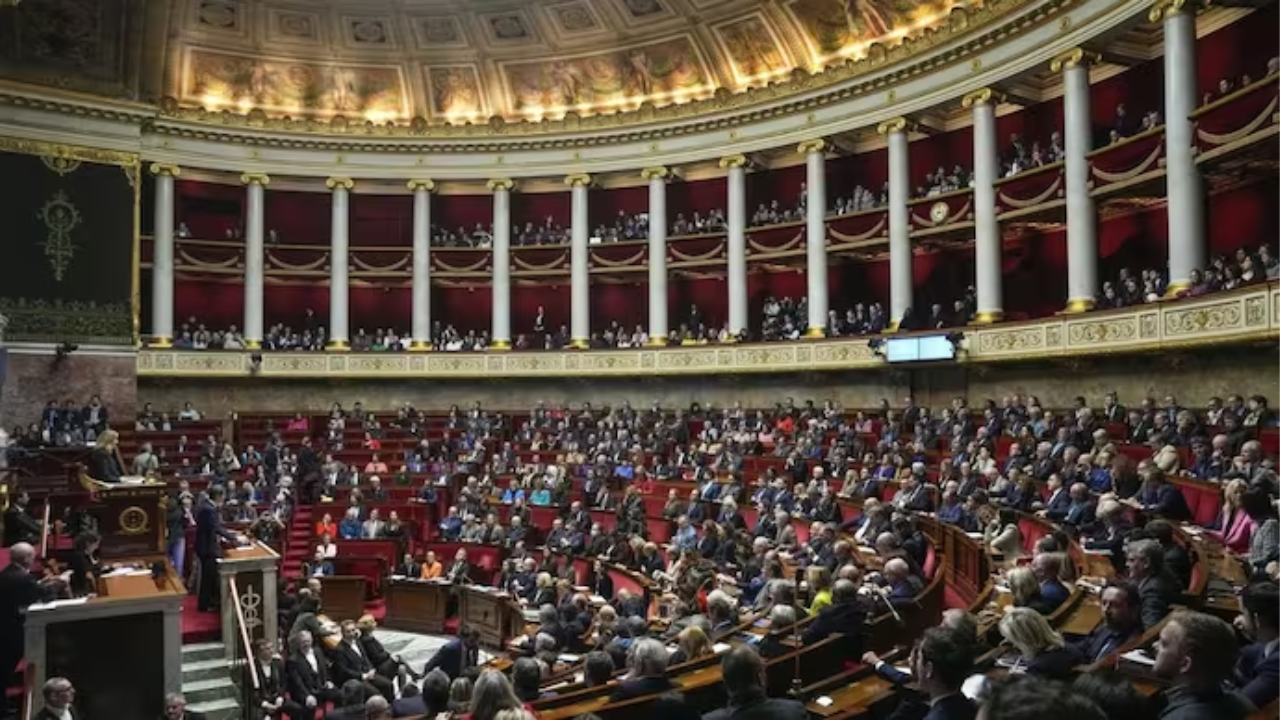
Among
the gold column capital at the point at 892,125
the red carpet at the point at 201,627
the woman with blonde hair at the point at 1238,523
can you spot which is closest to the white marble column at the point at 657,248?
the gold column capital at the point at 892,125

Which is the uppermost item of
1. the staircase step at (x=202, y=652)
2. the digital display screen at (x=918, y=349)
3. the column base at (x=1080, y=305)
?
the column base at (x=1080, y=305)

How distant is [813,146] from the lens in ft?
86.2

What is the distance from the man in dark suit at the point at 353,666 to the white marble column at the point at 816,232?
17.3 metres

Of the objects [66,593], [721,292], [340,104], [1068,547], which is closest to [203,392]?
[340,104]

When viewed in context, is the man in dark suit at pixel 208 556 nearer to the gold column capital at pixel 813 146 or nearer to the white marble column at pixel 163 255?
the white marble column at pixel 163 255

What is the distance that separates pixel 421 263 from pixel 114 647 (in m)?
22.8

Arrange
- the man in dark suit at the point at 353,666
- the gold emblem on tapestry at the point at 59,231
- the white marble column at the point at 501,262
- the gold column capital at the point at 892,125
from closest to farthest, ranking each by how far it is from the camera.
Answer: the man in dark suit at the point at 353,666
the gold column capital at the point at 892,125
the gold emblem on tapestry at the point at 59,231
the white marble column at the point at 501,262

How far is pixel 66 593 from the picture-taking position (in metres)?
9.63

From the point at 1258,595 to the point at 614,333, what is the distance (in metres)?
26.5

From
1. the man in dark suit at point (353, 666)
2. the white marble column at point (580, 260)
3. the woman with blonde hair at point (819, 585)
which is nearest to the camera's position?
the woman with blonde hair at point (819, 585)

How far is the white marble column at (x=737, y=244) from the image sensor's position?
91.9ft

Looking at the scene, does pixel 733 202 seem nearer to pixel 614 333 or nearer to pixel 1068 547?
pixel 614 333

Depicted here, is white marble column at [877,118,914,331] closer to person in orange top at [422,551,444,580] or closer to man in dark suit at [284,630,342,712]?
person in orange top at [422,551,444,580]

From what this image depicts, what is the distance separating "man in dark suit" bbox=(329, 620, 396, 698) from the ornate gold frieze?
13.0m
